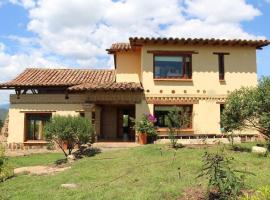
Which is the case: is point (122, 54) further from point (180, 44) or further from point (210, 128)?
point (210, 128)

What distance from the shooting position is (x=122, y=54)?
2623cm

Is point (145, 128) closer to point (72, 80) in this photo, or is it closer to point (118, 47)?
point (118, 47)

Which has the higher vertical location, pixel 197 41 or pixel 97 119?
pixel 197 41

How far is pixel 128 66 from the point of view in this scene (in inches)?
1033

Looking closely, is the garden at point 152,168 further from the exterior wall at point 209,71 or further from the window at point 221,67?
the window at point 221,67

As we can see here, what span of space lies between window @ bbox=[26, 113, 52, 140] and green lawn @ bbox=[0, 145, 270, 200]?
322 inches

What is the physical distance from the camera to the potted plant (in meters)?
22.1

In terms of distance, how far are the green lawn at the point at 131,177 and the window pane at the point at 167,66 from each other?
652 cm

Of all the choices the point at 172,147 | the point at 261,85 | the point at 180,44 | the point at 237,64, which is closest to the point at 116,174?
the point at 172,147

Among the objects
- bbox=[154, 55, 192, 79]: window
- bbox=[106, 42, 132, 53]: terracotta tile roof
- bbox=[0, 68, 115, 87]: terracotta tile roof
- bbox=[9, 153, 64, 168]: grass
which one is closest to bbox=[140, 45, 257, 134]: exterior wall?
bbox=[154, 55, 192, 79]: window

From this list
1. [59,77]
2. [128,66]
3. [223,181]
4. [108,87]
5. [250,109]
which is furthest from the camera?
[59,77]

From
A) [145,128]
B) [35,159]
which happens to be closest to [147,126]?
[145,128]

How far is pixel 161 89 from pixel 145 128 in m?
2.93

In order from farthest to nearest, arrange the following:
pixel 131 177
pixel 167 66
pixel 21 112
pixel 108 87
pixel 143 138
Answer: pixel 21 112 → pixel 167 66 → pixel 108 87 → pixel 143 138 → pixel 131 177
